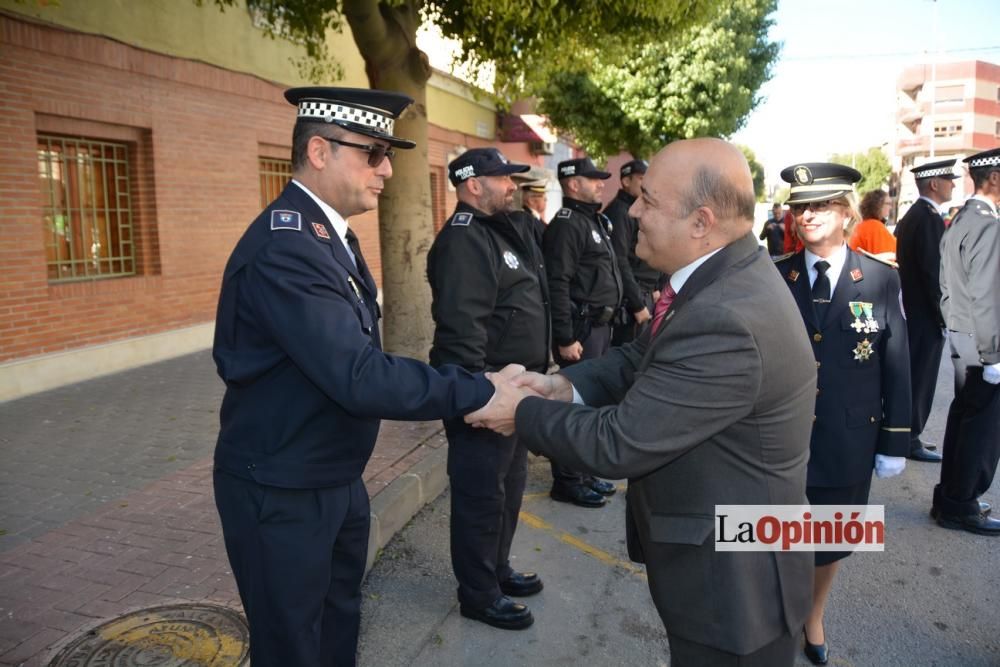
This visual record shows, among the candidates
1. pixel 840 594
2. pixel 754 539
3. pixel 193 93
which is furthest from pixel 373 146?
pixel 193 93

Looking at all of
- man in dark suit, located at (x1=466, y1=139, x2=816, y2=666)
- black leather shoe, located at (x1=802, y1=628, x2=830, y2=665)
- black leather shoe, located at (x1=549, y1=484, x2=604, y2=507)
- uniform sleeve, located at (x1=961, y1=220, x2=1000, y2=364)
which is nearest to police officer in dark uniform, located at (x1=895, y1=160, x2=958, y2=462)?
uniform sleeve, located at (x1=961, y1=220, x2=1000, y2=364)

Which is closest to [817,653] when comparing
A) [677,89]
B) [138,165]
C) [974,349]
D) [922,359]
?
[974,349]

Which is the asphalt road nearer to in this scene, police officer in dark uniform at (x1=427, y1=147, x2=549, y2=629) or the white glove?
police officer in dark uniform at (x1=427, y1=147, x2=549, y2=629)

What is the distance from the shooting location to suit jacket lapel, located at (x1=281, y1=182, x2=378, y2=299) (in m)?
2.41

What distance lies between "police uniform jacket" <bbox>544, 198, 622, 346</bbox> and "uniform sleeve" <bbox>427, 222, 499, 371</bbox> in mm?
1631

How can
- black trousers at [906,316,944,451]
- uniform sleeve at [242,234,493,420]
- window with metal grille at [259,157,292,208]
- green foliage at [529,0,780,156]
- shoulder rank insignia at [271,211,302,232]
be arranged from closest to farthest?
uniform sleeve at [242,234,493,420] < shoulder rank insignia at [271,211,302,232] < black trousers at [906,316,944,451] < window with metal grille at [259,157,292,208] < green foliage at [529,0,780,156]

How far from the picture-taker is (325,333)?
2178 mm

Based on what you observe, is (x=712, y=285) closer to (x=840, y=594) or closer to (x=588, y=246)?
(x=840, y=594)

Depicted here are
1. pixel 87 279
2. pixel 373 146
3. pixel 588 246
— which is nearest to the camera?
pixel 373 146

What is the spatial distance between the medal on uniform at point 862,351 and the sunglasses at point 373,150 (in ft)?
7.00

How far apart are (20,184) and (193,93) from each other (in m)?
2.79

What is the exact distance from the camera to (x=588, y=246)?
18.9 ft

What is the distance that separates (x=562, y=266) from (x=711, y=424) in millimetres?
3681

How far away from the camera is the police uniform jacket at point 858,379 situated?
3.29 meters
